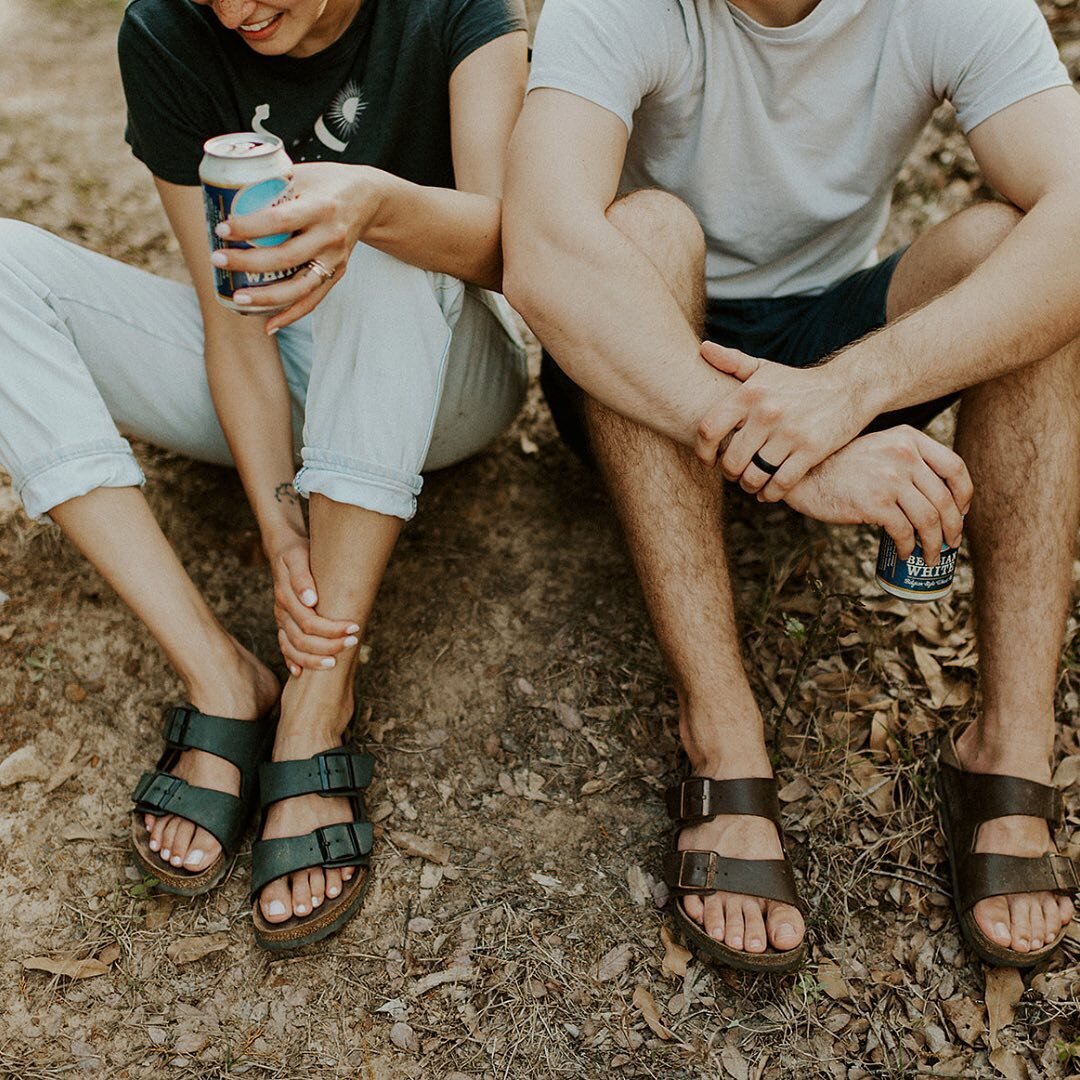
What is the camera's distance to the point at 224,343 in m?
2.38

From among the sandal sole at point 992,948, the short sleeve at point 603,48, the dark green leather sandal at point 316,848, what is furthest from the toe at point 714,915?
the short sleeve at point 603,48

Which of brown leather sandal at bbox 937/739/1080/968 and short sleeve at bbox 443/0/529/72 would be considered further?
short sleeve at bbox 443/0/529/72

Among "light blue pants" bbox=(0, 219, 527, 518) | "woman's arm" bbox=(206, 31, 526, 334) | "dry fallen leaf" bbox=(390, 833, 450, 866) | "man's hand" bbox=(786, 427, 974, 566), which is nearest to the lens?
"woman's arm" bbox=(206, 31, 526, 334)

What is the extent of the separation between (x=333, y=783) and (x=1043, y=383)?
1718 mm

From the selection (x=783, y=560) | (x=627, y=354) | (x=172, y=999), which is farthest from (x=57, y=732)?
(x=783, y=560)

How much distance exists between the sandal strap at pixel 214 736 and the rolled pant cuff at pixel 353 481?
57cm

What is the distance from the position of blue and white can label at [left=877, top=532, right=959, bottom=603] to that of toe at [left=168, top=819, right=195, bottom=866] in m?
1.56

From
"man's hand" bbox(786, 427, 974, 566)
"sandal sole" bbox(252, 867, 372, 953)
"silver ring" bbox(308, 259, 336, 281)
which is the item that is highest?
"silver ring" bbox(308, 259, 336, 281)

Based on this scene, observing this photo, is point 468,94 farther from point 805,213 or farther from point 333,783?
point 333,783

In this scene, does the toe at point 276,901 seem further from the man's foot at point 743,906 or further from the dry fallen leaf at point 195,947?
the man's foot at point 743,906

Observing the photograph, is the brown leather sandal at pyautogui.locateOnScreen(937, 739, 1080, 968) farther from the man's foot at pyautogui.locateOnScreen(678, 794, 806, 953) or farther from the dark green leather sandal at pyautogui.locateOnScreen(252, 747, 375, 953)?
the dark green leather sandal at pyautogui.locateOnScreen(252, 747, 375, 953)

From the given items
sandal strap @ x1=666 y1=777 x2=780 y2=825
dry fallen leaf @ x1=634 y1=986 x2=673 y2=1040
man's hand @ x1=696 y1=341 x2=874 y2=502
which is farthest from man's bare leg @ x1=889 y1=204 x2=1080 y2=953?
dry fallen leaf @ x1=634 y1=986 x2=673 y2=1040

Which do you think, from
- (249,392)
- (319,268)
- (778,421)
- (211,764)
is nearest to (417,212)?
(319,268)

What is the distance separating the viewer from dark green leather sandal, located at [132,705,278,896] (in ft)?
7.16
